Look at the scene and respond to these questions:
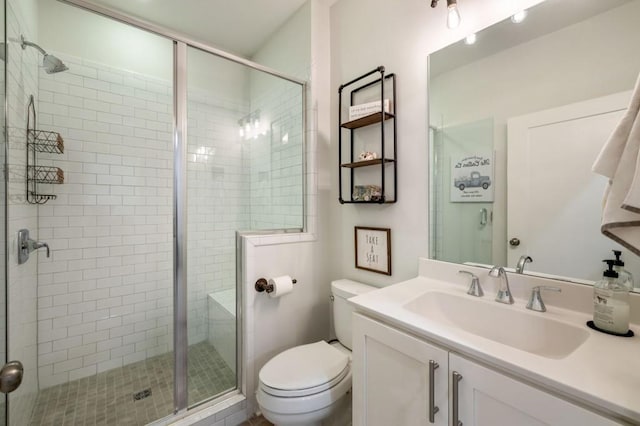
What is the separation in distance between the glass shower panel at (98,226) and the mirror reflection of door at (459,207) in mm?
1622

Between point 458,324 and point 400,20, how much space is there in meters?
1.59

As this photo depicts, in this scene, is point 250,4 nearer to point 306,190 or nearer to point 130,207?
point 306,190

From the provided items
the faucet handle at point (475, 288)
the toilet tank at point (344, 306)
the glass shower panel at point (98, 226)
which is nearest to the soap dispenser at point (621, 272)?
the faucet handle at point (475, 288)

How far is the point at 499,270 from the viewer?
1.10 m

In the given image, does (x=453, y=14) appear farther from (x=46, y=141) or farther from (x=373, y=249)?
(x=46, y=141)

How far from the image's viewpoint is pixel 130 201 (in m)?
2.01

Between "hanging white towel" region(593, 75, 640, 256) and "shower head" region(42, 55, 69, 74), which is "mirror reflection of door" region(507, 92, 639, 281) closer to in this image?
"hanging white towel" region(593, 75, 640, 256)

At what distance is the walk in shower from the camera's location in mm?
1484

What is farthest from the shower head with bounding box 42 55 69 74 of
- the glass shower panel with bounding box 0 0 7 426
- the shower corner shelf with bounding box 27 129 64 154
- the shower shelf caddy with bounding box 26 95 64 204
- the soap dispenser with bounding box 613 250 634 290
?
the soap dispenser with bounding box 613 250 634 290

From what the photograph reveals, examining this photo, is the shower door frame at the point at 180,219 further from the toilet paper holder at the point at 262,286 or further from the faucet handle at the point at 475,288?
the faucet handle at the point at 475,288

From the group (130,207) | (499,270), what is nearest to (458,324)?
(499,270)

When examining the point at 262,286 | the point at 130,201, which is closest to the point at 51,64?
the point at 130,201

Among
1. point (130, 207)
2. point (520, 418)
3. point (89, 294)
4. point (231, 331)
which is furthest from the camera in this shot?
→ point (130, 207)

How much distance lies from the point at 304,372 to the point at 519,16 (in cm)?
178
